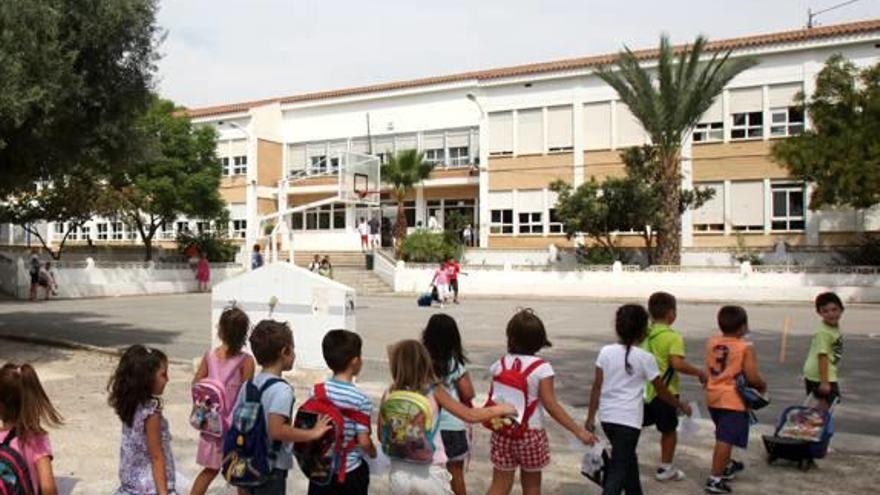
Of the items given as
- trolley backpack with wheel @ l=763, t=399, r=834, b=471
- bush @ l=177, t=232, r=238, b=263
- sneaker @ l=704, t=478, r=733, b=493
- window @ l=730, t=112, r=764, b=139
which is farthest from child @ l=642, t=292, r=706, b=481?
bush @ l=177, t=232, r=238, b=263

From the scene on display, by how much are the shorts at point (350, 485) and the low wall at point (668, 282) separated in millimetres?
Result: 24685

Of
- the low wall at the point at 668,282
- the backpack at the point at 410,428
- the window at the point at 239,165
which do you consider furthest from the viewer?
the window at the point at 239,165

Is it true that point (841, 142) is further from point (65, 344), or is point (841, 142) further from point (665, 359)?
point (665, 359)

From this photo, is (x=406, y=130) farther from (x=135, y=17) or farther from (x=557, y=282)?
(x=135, y=17)

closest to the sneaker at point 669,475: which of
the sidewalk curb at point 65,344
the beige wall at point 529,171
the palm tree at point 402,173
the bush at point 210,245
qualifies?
the sidewalk curb at point 65,344

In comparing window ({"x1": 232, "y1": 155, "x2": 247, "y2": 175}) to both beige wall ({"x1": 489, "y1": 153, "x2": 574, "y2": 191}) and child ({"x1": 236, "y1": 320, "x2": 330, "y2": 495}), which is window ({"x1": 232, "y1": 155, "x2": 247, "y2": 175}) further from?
child ({"x1": 236, "y1": 320, "x2": 330, "y2": 495})

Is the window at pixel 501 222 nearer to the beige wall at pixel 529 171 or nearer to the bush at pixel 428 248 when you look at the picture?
the beige wall at pixel 529 171

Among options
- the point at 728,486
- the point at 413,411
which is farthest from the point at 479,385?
the point at 413,411

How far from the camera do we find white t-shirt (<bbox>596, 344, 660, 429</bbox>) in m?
5.09

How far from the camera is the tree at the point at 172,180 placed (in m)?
35.2

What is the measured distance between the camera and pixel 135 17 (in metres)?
13.1

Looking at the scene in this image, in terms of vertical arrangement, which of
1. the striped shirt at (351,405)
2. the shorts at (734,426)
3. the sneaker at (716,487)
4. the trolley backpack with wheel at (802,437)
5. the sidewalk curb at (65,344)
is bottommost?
the sidewalk curb at (65,344)

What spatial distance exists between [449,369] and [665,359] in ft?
6.05

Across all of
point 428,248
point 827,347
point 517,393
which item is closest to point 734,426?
point 827,347
